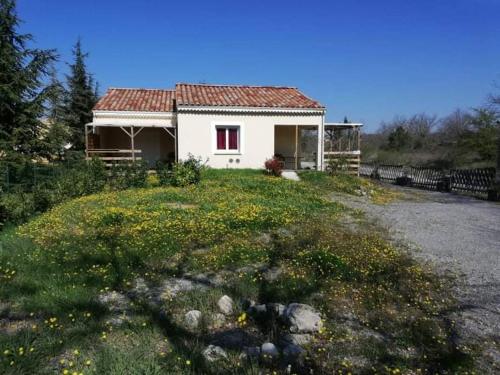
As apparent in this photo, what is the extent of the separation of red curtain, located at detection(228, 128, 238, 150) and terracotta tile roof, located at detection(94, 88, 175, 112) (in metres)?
3.94

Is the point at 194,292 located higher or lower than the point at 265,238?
lower

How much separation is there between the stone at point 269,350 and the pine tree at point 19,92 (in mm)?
15848

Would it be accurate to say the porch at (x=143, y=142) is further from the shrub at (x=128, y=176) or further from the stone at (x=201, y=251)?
the stone at (x=201, y=251)

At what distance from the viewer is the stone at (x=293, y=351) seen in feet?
11.4

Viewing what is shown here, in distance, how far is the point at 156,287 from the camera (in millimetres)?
5160

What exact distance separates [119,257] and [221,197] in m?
5.77

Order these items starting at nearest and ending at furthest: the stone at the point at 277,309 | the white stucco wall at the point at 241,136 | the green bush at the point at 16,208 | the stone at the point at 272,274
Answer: the stone at the point at 277,309, the stone at the point at 272,274, the green bush at the point at 16,208, the white stucco wall at the point at 241,136

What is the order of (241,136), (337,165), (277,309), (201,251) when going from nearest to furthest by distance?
(277,309), (201,251), (241,136), (337,165)

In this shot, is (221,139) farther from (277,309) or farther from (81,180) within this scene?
(277,309)

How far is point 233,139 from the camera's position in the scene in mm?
19875

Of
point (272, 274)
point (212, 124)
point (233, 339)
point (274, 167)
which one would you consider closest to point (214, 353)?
point (233, 339)

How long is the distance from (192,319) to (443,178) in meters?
20.2

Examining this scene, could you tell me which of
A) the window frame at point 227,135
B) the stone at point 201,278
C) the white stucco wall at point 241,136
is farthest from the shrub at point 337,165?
the stone at point 201,278

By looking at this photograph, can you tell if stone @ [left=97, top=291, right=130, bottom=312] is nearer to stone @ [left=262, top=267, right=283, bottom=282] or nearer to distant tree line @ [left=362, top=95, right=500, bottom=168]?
stone @ [left=262, top=267, right=283, bottom=282]
